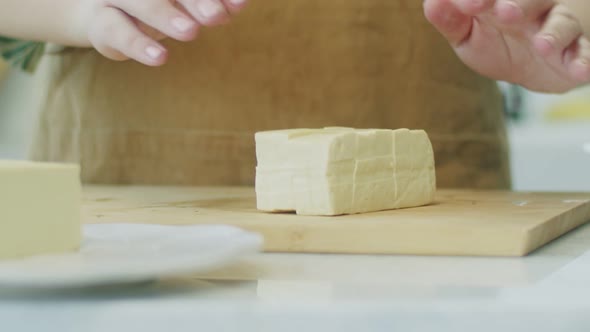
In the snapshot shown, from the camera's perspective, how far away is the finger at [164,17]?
1.09 m

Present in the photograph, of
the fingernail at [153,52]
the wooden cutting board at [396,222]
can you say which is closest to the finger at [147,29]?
the fingernail at [153,52]

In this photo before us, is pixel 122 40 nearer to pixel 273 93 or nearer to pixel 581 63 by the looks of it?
pixel 273 93

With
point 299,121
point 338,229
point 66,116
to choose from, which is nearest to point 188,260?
point 338,229

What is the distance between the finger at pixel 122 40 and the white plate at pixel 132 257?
39 centimetres

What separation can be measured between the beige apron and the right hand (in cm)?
28

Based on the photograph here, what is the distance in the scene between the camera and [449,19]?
A: 4.12ft

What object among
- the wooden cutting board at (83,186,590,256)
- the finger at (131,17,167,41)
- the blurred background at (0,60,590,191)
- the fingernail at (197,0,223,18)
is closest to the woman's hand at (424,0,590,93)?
the wooden cutting board at (83,186,590,256)

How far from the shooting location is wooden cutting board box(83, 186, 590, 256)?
833 mm

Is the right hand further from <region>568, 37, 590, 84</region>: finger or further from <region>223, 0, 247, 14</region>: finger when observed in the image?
<region>568, 37, 590, 84</region>: finger

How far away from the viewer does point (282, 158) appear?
1.06 m

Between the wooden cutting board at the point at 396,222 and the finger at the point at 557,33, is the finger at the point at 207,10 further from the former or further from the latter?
the finger at the point at 557,33

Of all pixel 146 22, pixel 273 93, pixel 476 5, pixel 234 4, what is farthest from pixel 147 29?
pixel 476 5

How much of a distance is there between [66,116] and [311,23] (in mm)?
500

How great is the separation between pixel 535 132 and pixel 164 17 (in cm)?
251
